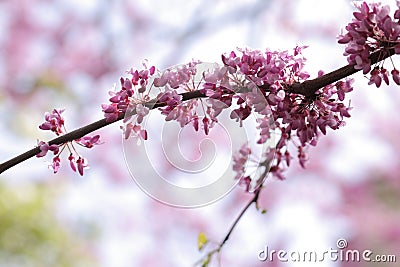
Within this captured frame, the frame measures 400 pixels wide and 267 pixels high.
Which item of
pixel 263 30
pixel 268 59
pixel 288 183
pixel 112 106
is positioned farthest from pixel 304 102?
pixel 288 183

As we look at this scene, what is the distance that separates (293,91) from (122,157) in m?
2.55

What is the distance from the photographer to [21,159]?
21.9 inches

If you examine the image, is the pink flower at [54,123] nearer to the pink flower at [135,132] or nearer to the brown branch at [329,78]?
the pink flower at [135,132]

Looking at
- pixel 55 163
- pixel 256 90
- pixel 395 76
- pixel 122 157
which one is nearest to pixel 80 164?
pixel 55 163

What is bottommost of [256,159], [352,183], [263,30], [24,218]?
[256,159]

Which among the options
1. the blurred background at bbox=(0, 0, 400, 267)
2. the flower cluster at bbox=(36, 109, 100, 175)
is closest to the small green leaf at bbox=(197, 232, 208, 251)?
the flower cluster at bbox=(36, 109, 100, 175)

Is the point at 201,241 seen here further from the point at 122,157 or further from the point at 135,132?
the point at 122,157

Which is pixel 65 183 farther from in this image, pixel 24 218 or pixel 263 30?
pixel 263 30

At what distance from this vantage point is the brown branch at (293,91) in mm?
553

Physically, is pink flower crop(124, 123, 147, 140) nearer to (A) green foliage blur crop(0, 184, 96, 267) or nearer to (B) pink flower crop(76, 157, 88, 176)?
(B) pink flower crop(76, 157, 88, 176)

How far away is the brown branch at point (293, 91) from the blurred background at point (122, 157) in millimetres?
2299

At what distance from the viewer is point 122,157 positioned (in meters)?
3.09

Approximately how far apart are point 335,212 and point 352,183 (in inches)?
6.4

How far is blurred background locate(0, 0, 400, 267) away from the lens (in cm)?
310
